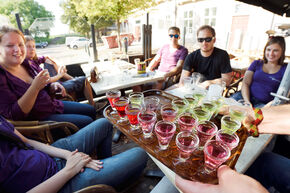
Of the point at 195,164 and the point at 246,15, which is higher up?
the point at 246,15

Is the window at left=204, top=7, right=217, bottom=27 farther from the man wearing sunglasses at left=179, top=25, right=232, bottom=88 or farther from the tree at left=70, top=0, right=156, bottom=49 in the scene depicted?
the man wearing sunglasses at left=179, top=25, right=232, bottom=88

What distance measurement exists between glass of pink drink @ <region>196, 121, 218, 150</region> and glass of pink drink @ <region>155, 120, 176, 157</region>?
179 mm

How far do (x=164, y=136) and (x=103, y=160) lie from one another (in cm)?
73

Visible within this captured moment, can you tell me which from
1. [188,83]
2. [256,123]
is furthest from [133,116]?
[188,83]

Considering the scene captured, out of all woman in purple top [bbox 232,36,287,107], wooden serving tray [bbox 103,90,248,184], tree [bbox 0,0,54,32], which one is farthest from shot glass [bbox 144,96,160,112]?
tree [bbox 0,0,54,32]

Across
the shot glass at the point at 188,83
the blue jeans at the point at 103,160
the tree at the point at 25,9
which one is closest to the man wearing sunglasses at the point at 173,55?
the shot glass at the point at 188,83

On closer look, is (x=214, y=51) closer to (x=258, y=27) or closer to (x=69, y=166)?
(x=69, y=166)

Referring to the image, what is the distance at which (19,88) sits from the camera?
1886mm

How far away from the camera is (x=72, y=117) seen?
86.0 inches

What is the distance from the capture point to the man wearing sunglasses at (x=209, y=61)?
2.85 m

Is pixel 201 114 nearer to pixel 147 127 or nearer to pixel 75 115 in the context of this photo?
pixel 147 127

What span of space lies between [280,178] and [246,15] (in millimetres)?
9887

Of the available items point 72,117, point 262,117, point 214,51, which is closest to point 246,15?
point 214,51

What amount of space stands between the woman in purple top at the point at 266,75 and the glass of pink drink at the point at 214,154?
7.10 ft
